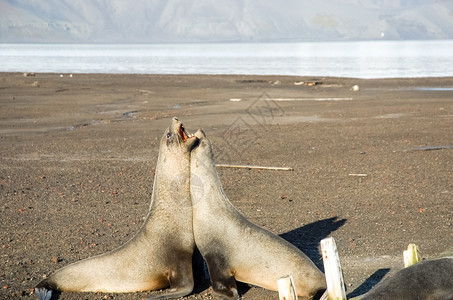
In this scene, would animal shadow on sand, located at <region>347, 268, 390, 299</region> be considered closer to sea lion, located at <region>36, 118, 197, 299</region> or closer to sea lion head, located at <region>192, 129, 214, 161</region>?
sea lion, located at <region>36, 118, 197, 299</region>

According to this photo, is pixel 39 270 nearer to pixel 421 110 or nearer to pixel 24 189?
pixel 24 189

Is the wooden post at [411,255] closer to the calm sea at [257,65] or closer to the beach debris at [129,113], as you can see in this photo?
the beach debris at [129,113]

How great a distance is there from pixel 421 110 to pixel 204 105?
8978 millimetres

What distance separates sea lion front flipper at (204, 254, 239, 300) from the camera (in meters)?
6.41

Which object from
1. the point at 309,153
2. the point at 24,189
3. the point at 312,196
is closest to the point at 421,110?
the point at 309,153

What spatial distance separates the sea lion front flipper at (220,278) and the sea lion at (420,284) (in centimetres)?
164

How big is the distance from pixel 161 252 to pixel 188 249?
0.28m

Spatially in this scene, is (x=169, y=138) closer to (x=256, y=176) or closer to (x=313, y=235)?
(x=313, y=235)

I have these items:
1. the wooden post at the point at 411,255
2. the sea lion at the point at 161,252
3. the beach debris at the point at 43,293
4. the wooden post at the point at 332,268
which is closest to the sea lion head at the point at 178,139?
the sea lion at the point at 161,252

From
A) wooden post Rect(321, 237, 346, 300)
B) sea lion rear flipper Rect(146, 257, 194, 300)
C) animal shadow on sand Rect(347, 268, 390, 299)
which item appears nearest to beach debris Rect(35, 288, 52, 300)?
sea lion rear flipper Rect(146, 257, 194, 300)

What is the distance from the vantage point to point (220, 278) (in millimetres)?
6434

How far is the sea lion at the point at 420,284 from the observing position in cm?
507

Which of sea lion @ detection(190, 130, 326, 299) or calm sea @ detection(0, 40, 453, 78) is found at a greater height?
calm sea @ detection(0, 40, 453, 78)

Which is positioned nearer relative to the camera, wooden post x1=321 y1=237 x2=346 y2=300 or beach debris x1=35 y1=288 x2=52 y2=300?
wooden post x1=321 y1=237 x2=346 y2=300
